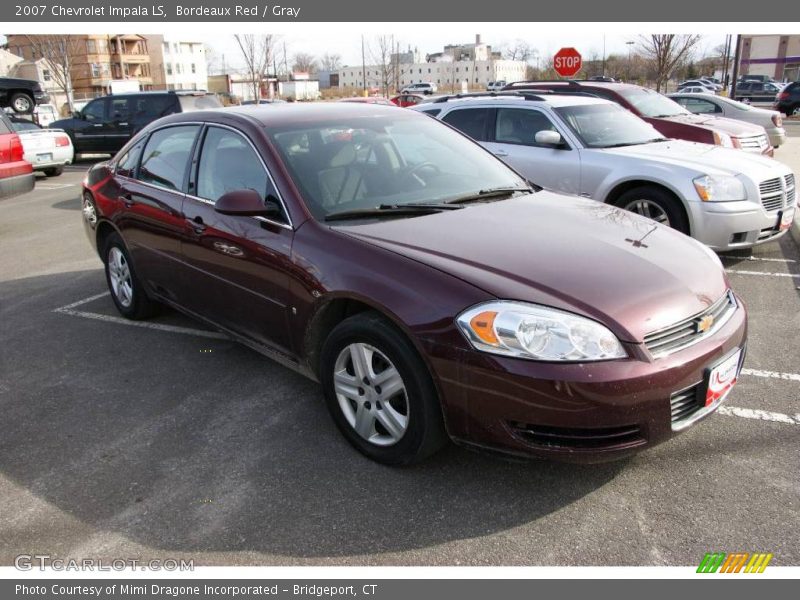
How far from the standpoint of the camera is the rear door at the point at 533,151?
23.1 ft

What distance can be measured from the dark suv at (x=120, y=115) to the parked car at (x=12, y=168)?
685cm

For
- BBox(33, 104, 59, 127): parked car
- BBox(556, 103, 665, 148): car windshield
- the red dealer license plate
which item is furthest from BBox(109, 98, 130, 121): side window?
the red dealer license plate

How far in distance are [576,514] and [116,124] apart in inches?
686

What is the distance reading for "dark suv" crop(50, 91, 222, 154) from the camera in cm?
1630

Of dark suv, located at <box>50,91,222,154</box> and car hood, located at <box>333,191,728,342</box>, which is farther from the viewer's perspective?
dark suv, located at <box>50,91,222,154</box>

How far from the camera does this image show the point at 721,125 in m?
11.9

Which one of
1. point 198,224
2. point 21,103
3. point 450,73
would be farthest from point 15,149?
point 450,73

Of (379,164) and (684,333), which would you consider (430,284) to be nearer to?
(684,333)

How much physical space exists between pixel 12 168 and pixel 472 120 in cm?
638

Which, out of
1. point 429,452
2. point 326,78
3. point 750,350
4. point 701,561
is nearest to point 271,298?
point 429,452

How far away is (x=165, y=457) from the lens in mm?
3432

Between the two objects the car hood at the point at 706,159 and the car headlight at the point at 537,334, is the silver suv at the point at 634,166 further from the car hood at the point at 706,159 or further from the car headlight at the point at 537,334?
the car headlight at the point at 537,334

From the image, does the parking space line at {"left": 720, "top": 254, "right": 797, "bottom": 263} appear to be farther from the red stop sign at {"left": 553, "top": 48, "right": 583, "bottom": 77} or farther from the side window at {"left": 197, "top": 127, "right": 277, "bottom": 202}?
the red stop sign at {"left": 553, "top": 48, "right": 583, "bottom": 77}

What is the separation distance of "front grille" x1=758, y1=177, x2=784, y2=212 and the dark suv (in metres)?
13.0
